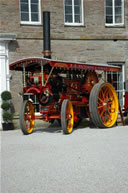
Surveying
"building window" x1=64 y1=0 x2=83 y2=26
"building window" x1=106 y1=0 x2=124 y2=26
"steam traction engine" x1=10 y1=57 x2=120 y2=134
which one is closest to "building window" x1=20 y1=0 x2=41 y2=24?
"building window" x1=64 y1=0 x2=83 y2=26

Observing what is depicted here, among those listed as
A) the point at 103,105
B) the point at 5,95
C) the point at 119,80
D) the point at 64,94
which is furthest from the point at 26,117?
the point at 119,80

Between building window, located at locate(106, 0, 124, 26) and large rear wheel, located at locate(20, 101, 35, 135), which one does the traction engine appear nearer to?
large rear wheel, located at locate(20, 101, 35, 135)

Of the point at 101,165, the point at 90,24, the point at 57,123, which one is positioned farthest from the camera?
the point at 90,24

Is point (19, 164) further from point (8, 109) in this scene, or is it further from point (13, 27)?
point (13, 27)

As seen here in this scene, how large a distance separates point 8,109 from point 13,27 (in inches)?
130

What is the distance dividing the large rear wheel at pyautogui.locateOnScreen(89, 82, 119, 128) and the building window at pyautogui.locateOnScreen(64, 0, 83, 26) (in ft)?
14.5

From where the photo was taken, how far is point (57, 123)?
12.3m

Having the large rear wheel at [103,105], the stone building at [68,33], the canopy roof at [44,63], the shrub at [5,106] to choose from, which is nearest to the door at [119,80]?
the stone building at [68,33]

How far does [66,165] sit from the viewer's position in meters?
5.43

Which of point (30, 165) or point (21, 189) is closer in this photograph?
point (21, 189)

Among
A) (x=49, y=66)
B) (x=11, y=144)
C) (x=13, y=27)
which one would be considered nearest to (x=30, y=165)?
(x=11, y=144)

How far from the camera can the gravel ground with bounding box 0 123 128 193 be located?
4289 millimetres

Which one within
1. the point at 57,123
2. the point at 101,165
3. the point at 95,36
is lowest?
the point at 57,123

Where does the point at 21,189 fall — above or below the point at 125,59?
below
